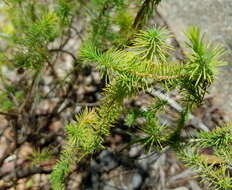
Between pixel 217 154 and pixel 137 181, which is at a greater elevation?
pixel 217 154

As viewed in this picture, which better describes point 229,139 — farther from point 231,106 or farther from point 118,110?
point 231,106

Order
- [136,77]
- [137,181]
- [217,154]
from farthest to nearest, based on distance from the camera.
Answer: [137,181] < [217,154] < [136,77]

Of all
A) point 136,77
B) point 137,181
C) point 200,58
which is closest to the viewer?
point 200,58

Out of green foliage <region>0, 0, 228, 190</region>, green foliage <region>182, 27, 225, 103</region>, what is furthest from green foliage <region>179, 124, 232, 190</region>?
green foliage <region>182, 27, 225, 103</region>

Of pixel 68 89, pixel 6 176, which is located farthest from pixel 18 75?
pixel 6 176

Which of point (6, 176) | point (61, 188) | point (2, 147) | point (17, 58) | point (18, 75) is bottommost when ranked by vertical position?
point (6, 176)

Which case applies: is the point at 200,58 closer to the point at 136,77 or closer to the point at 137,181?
the point at 136,77

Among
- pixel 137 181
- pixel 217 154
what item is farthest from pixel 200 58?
pixel 137 181

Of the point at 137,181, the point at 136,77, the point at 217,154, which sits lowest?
the point at 137,181

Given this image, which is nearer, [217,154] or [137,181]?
[217,154]

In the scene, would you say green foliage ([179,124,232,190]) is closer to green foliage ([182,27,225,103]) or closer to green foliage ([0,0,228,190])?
green foliage ([0,0,228,190])

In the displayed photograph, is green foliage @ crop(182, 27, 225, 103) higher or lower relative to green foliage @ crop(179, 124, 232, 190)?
higher
